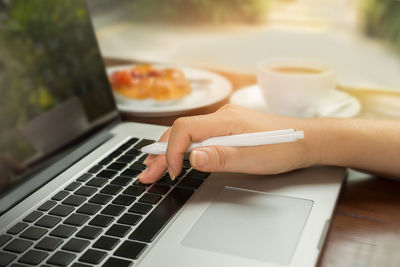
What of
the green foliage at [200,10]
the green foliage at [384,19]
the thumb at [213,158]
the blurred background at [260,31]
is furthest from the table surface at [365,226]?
the green foliage at [200,10]

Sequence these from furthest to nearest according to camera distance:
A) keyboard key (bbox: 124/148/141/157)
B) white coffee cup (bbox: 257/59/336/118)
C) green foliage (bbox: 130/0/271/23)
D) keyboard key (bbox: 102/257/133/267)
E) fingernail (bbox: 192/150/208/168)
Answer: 1. green foliage (bbox: 130/0/271/23)
2. white coffee cup (bbox: 257/59/336/118)
3. keyboard key (bbox: 124/148/141/157)
4. fingernail (bbox: 192/150/208/168)
5. keyboard key (bbox: 102/257/133/267)

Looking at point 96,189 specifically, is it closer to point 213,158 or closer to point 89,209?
point 89,209

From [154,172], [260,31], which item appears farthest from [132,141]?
[260,31]

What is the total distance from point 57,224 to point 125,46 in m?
3.05

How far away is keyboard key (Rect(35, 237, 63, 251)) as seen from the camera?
0.43 m

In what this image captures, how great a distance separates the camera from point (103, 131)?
0.69m

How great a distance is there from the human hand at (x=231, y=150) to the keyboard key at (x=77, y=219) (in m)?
0.09

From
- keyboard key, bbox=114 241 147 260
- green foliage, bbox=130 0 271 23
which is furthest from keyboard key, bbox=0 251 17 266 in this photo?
green foliage, bbox=130 0 271 23

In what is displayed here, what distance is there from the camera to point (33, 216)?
0.49 meters

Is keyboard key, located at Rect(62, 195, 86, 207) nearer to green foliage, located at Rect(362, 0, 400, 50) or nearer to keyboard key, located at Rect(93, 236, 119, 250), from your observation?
keyboard key, located at Rect(93, 236, 119, 250)

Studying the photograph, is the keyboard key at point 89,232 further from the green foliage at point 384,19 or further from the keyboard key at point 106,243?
the green foliage at point 384,19

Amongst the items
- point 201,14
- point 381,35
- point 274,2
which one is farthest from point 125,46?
point 381,35

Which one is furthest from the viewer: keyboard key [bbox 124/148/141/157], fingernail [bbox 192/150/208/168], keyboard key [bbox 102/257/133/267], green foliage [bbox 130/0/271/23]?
green foliage [bbox 130/0/271/23]

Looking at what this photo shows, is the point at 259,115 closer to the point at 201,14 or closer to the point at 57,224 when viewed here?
the point at 57,224
